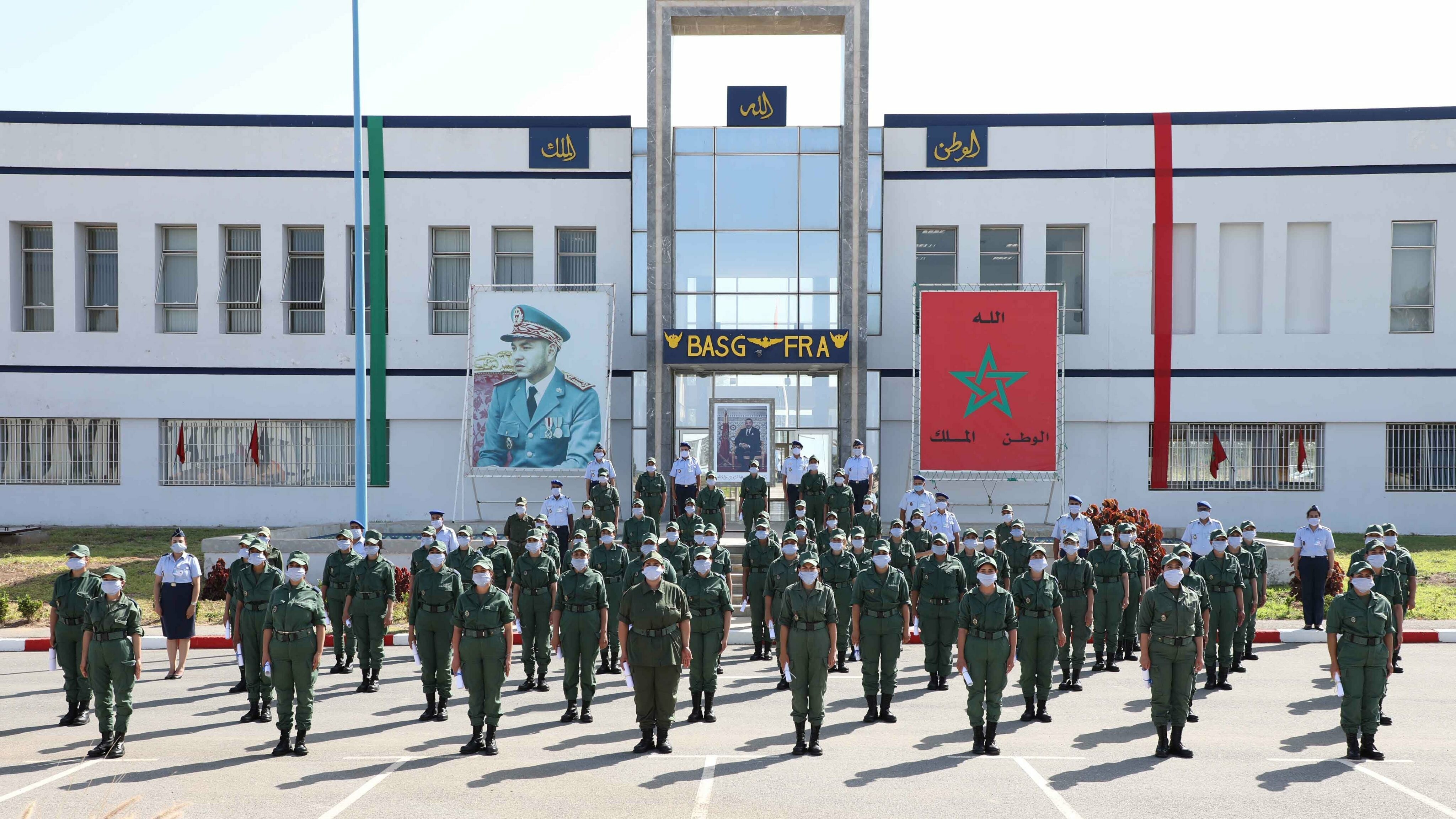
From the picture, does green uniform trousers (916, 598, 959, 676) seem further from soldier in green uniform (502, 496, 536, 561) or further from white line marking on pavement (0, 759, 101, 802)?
white line marking on pavement (0, 759, 101, 802)

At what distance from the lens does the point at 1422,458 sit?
1021 inches

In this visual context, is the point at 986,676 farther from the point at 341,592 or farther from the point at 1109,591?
the point at 341,592

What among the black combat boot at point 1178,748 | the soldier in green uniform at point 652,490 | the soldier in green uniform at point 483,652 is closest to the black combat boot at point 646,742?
the soldier in green uniform at point 483,652

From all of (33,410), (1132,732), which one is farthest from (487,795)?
(33,410)

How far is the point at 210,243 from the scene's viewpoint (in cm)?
2636

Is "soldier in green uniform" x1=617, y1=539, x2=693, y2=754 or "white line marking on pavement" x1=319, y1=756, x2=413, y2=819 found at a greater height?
"soldier in green uniform" x1=617, y1=539, x2=693, y2=754

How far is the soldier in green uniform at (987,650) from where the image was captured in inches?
385

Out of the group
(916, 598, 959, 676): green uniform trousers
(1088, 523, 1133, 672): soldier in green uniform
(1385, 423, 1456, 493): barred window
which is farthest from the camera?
(1385, 423, 1456, 493): barred window

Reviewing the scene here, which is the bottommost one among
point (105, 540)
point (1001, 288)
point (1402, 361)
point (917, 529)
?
point (105, 540)

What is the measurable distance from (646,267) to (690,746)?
645 inches

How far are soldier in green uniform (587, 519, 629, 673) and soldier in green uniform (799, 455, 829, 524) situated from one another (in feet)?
22.6

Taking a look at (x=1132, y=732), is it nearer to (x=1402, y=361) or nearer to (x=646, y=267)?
(x=646, y=267)

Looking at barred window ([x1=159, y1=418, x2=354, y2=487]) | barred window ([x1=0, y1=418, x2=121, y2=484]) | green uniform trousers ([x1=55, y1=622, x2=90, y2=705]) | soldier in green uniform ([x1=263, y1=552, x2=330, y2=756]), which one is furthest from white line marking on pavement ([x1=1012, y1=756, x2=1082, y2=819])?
barred window ([x1=0, y1=418, x2=121, y2=484])

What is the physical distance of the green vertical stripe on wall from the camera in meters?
26.0
